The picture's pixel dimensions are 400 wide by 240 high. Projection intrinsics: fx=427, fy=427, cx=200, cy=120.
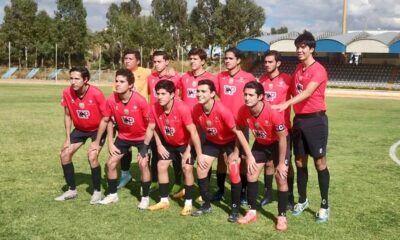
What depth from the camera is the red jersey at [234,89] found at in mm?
6320

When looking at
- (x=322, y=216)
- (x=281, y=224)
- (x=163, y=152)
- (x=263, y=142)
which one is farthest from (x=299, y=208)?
(x=163, y=152)

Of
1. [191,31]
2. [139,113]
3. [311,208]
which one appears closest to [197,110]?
[139,113]

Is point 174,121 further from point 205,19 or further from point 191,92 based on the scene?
point 205,19

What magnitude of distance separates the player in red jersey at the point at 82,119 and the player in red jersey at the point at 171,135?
904mm

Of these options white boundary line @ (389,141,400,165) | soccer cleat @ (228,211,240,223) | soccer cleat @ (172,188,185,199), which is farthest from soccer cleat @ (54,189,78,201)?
white boundary line @ (389,141,400,165)

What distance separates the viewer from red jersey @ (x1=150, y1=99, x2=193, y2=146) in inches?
232

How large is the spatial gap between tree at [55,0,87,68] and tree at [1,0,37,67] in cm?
337

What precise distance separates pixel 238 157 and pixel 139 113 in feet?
5.17

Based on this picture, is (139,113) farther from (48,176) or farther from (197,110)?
(48,176)

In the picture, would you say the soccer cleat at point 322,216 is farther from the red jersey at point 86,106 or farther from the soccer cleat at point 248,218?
the red jersey at point 86,106

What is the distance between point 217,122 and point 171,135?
0.75m

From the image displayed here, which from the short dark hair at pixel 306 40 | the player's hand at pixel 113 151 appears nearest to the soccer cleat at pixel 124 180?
the player's hand at pixel 113 151

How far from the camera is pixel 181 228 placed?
539cm

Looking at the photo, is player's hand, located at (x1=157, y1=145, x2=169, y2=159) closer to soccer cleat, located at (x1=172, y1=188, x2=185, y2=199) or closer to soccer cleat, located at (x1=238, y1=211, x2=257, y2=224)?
soccer cleat, located at (x1=172, y1=188, x2=185, y2=199)
